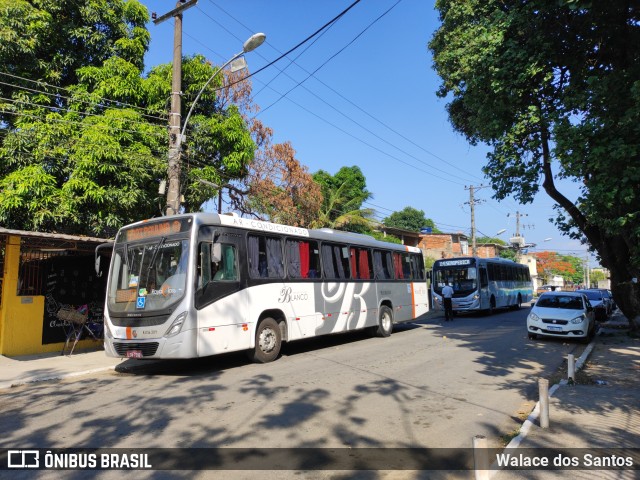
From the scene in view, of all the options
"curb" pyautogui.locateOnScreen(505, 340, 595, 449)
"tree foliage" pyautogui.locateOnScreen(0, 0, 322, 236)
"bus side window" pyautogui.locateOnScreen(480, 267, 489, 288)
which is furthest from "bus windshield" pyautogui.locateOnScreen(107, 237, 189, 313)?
"bus side window" pyautogui.locateOnScreen(480, 267, 489, 288)

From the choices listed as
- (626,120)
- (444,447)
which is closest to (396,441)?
(444,447)

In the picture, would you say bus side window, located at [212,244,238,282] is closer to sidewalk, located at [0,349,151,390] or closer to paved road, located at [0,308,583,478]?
paved road, located at [0,308,583,478]

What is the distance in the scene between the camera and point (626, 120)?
729cm

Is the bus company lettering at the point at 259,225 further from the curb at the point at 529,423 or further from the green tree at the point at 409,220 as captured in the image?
the green tree at the point at 409,220

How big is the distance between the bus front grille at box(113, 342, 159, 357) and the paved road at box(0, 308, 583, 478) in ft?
1.76

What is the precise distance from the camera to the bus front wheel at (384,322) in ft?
49.8

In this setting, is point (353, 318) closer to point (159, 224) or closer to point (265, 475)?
point (159, 224)

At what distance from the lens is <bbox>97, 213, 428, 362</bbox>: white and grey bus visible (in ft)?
28.3

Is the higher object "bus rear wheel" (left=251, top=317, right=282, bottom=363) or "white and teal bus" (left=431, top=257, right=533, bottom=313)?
"white and teal bus" (left=431, top=257, right=533, bottom=313)

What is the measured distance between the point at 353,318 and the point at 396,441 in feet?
27.5

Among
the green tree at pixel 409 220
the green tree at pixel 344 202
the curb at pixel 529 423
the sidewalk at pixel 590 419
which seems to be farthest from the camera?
the green tree at pixel 409 220

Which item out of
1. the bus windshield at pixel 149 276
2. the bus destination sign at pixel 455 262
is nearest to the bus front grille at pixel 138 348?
the bus windshield at pixel 149 276

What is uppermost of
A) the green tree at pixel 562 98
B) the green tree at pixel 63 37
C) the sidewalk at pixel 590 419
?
the green tree at pixel 63 37

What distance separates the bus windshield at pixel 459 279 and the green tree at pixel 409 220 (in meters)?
34.7
